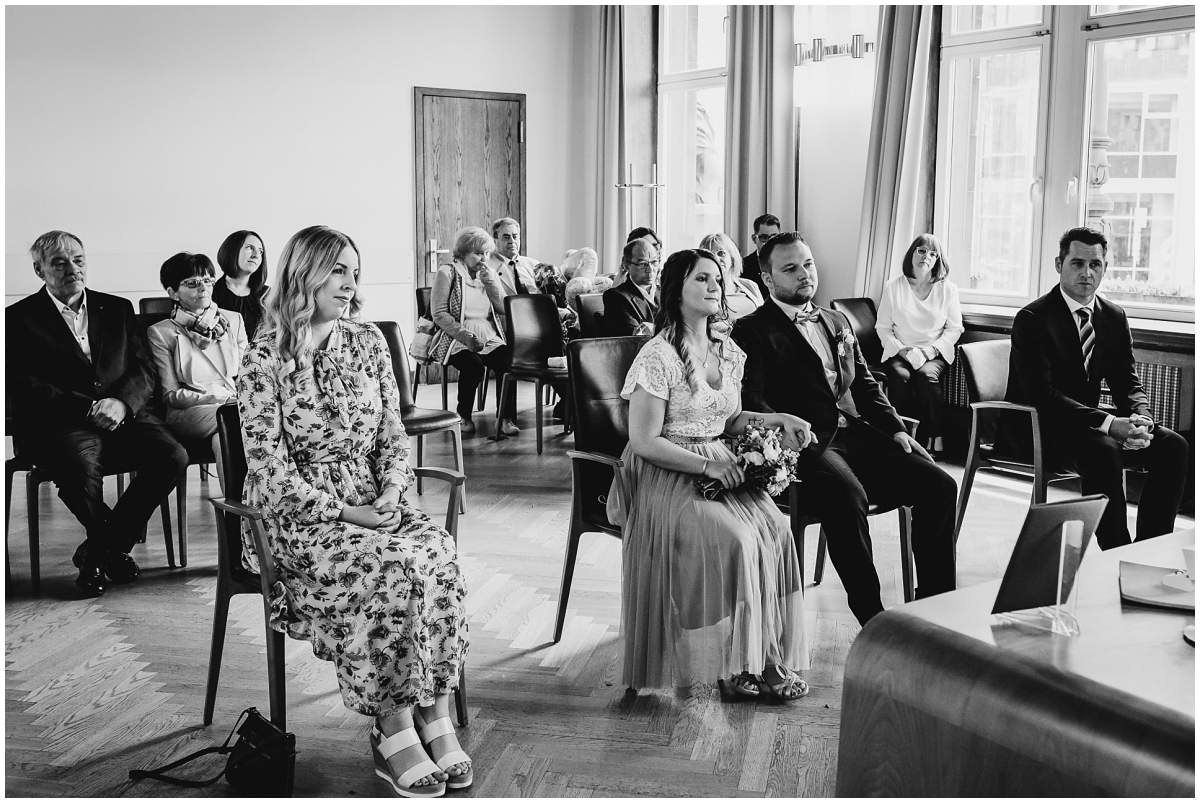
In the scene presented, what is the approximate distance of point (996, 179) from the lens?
6.88m

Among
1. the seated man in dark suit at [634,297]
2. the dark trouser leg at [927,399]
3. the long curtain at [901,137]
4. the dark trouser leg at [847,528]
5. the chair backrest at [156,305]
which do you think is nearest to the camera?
the dark trouser leg at [847,528]

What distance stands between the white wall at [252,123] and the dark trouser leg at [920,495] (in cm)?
567

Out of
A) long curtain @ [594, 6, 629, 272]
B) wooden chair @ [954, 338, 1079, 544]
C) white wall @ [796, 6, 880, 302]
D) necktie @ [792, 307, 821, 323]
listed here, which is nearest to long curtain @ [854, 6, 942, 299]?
white wall @ [796, 6, 880, 302]

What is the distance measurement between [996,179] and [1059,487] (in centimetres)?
203

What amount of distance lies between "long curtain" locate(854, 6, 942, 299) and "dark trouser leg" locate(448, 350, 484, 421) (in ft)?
7.98

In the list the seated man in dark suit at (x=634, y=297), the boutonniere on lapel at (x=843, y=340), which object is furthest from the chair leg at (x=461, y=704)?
the seated man in dark suit at (x=634, y=297)

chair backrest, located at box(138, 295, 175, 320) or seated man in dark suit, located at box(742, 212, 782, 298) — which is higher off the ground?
seated man in dark suit, located at box(742, 212, 782, 298)

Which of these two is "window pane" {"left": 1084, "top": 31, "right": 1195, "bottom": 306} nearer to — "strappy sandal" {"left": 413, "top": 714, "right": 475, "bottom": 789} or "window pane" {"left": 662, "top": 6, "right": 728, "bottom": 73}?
"window pane" {"left": 662, "top": 6, "right": 728, "bottom": 73}

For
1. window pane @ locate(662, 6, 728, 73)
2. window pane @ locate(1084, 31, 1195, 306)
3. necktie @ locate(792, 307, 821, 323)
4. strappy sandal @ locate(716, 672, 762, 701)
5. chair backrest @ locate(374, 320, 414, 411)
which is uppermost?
window pane @ locate(662, 6, 728, 73)

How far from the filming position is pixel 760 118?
789 centimetres

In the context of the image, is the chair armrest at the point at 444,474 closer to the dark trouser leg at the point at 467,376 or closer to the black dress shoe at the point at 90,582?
the black dress shoe at the point at 90,582

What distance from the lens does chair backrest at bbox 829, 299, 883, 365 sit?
6.54m

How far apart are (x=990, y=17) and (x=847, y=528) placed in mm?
4463

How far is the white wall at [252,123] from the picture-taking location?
7.35m
